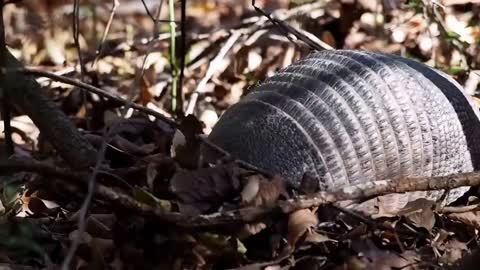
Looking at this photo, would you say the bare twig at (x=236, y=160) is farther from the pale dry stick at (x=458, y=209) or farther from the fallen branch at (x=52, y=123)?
the pale dry stick at (x=458, y=209)

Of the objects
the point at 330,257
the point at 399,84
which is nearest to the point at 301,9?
the point at 399,84

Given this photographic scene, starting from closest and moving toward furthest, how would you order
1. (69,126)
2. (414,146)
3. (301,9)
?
(69,126) → (414,146) → (301,9)

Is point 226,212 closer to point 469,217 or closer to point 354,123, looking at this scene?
point 354,123

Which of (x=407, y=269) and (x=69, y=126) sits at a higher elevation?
(x=69, y=126)

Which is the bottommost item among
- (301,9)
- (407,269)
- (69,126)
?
(407,269)

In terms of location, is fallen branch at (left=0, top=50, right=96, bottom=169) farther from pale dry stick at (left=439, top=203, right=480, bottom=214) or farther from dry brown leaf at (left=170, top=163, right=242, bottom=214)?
pale dry stick at (left=439, top=203, right=480, bottom=214)

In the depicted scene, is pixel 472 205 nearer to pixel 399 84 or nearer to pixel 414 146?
pixel 414 146

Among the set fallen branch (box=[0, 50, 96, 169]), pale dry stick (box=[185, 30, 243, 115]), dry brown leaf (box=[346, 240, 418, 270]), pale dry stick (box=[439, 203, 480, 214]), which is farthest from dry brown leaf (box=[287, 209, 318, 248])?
pale dry stick (box=[185, 30, 243, 115])
